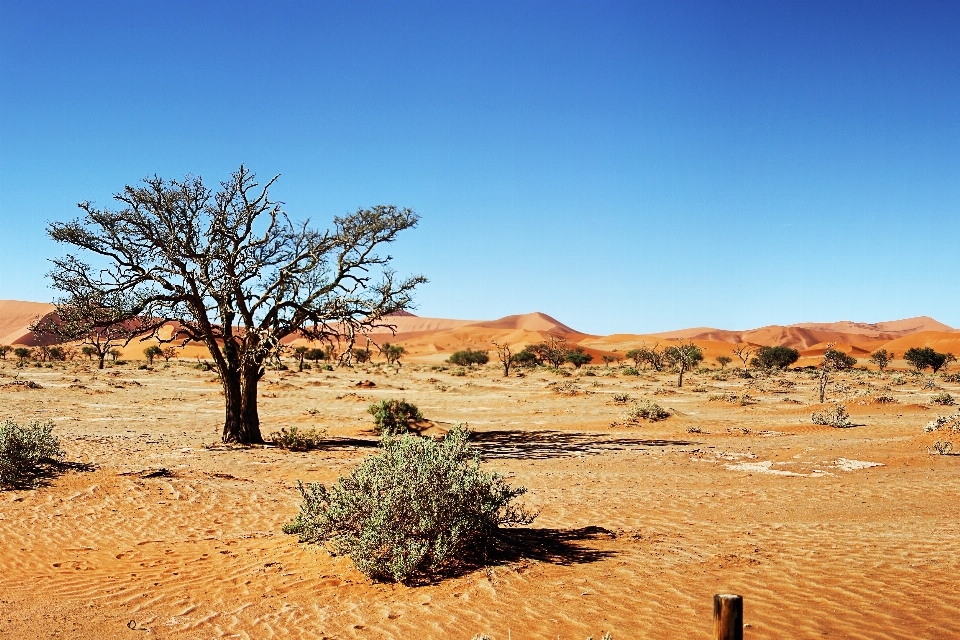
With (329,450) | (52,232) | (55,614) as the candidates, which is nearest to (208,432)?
(329,450)

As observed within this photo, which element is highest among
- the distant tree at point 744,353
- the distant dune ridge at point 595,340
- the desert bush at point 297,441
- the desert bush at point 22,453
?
the distant dune ridge at point 595,340

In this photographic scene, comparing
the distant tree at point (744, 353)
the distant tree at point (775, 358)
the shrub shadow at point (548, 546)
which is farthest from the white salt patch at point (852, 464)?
the distant tree at point (775, 358)

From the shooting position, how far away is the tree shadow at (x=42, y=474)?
10.8m

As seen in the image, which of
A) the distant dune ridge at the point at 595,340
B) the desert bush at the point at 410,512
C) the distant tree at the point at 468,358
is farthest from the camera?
the distant dune ridge at the point at 595,340

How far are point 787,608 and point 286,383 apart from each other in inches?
1576

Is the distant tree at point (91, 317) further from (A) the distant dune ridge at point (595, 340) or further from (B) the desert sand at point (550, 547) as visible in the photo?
(A) the distant dune ridge at point (595, 340)

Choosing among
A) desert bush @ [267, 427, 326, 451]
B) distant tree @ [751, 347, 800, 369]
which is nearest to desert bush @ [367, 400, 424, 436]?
desert bush @ [267, 427, 326, 451]

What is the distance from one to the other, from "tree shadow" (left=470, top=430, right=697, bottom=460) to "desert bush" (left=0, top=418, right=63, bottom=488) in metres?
8.86

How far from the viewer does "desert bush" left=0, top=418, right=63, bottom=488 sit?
10791 mm

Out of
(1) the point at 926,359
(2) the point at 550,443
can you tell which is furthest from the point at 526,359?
(2) the point at 550,443

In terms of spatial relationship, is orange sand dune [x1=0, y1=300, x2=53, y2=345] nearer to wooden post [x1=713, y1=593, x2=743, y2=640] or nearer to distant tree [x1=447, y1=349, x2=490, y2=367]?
distant tree [x1=447, y1=349, x2=490, y2=367]

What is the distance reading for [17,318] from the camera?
472 feet

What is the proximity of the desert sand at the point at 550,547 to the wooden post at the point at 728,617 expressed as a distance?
1632 millimetres

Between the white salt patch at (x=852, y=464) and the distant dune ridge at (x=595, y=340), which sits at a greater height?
the distant dune ridge at (x=595, y=340)
